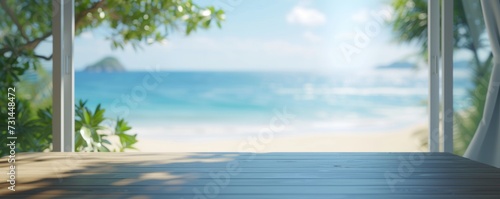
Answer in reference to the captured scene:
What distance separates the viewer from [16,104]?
411 cm

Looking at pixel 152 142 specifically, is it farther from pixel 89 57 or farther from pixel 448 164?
pixel 448 164

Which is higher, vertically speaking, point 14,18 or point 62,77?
point 14,18

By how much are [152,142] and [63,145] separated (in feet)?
30.9

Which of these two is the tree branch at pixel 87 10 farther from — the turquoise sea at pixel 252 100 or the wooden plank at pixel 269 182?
the turquoise sea at pixel 252 100

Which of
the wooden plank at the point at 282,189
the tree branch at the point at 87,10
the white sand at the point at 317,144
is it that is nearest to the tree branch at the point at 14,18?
the tree branch at the point at 87,10

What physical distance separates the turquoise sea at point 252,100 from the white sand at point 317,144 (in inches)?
7.5

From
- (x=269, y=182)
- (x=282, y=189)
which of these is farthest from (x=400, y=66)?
(x=282, y=189)

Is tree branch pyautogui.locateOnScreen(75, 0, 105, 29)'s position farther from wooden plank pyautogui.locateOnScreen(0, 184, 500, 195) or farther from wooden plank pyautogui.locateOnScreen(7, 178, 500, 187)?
wooden plank pyautogui.locateOnScreen(0, 184, 500, 195)

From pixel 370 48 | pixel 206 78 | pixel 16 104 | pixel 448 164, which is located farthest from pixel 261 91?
pixel 448 164

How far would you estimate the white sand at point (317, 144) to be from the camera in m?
12.5

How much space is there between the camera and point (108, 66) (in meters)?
13.7

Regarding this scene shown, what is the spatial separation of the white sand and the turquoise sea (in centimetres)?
19
